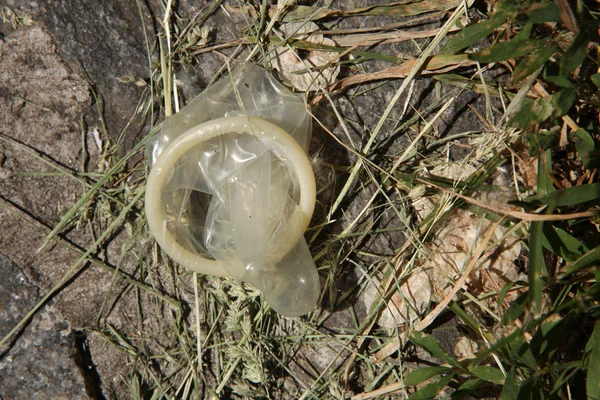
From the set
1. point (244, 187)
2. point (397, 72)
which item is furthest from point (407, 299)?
point (397, 72)

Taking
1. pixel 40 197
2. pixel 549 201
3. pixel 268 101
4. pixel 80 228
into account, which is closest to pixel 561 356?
pixel 549 201

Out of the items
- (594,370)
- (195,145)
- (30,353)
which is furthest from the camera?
(30,353)

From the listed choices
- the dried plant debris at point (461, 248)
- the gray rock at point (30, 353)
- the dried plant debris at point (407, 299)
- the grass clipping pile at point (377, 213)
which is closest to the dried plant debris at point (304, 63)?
the grass clipping pile at point (377, 213)

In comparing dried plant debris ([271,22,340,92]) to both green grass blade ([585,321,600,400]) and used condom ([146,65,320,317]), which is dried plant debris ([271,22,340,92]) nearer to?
used condom ([146,65,320,317])

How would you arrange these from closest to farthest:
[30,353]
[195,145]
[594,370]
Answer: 1. [594,370]
2. [195,145]
3. [30,353]

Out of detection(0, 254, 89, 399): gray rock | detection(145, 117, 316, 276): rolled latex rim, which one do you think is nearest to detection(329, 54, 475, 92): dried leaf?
detection(145, 117, 316, 276): rolled latex rim

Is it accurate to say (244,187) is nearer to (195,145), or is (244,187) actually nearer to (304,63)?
(195,145)

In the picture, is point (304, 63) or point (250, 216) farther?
point (304, 63)
